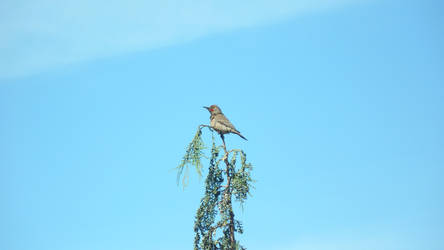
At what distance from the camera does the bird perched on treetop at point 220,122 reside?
21938 millimetres

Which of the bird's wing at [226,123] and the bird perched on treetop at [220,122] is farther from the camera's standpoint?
the bird's wing at [226,123]

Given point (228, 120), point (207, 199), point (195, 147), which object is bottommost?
point (207, 199)

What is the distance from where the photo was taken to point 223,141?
2116cm

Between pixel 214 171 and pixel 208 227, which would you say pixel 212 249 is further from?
pixel 214 171

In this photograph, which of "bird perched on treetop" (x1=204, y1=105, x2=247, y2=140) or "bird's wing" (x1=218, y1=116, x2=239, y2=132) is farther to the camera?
"bird's wing" (x1=218, y1=116, x2=239, y2=132)

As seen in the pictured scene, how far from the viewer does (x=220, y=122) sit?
22.3m

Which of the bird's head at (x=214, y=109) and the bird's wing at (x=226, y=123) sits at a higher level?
the bird's head at (x=214, y=109)

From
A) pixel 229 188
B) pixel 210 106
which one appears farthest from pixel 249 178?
pixel 210 106

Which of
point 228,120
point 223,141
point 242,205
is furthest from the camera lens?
point 228,120

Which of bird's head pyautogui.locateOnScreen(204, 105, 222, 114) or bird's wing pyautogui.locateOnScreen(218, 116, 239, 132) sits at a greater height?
bird's head pyautogui.locateOnScreen(204, 105, 222, 114)

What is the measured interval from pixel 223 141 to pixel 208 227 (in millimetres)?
2507

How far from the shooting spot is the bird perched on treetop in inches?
864

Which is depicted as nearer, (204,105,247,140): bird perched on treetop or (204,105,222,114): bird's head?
(204,105,247,140): bird perched on treetop

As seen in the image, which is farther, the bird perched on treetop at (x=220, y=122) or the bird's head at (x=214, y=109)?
the bird's head at (x=214, y=109)
